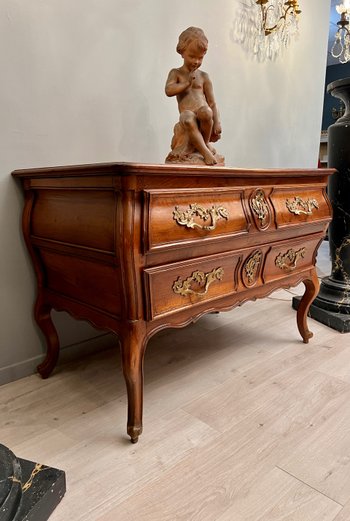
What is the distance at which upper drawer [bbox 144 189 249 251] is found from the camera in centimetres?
104

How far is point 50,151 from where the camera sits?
1484 millimetres

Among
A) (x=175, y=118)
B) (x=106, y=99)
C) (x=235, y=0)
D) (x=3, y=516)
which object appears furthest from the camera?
(x=235, y=0)

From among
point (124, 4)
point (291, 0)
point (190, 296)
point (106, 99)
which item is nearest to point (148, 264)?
point (190, 296)

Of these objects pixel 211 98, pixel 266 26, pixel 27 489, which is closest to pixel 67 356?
pixel 27 489

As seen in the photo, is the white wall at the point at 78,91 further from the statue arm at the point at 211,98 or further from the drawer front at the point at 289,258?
the drawer front at the point at 289,258

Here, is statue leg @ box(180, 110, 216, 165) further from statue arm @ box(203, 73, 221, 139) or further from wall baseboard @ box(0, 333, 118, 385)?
wall baseboard @ box(0, 333, 118, 385)

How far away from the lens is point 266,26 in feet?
7.83

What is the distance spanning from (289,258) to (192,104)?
0.74 m

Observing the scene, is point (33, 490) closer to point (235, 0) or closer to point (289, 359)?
point (289, 359)

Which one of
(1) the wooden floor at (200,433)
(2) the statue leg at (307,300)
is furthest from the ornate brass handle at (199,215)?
(2) the statue leg at (307,300)

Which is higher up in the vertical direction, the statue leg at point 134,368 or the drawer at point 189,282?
the drawer at point 189,282

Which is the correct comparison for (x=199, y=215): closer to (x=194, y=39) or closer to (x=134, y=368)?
(x=134, y=368)

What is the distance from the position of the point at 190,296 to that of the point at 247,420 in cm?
46

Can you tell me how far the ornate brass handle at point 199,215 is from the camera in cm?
110
